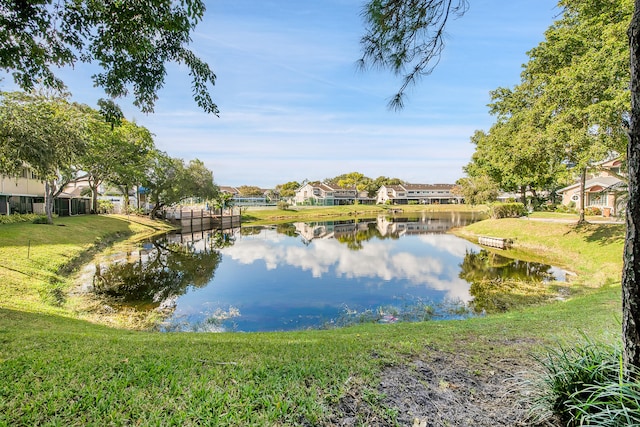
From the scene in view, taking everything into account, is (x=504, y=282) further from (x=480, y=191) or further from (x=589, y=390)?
(x=480, y=191)

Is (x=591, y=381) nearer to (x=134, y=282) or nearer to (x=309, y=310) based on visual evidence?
(x=309, y=310)

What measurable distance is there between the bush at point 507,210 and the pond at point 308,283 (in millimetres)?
12624

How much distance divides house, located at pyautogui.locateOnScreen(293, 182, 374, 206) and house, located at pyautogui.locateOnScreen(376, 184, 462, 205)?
839 cm

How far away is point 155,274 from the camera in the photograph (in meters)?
15.5

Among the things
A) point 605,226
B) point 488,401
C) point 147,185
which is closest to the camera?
point 488,401

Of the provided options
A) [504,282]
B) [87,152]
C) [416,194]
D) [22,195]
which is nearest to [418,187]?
[416,194]

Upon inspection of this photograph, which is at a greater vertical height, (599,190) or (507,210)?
(599,190)

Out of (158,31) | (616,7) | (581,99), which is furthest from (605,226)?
(158,31)

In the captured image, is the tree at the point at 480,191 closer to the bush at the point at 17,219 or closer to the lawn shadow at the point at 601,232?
the lawn shadow at the point at 601,232

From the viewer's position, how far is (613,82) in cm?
1276

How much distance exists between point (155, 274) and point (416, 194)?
88961 millimetres

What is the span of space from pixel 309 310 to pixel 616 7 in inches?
729

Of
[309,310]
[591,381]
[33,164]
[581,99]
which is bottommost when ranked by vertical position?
[309,310]

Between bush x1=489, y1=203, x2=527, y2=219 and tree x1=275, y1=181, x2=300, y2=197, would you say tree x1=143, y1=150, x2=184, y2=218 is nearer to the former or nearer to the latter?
bush x1=489, y1=203, x2=527, y2=219
